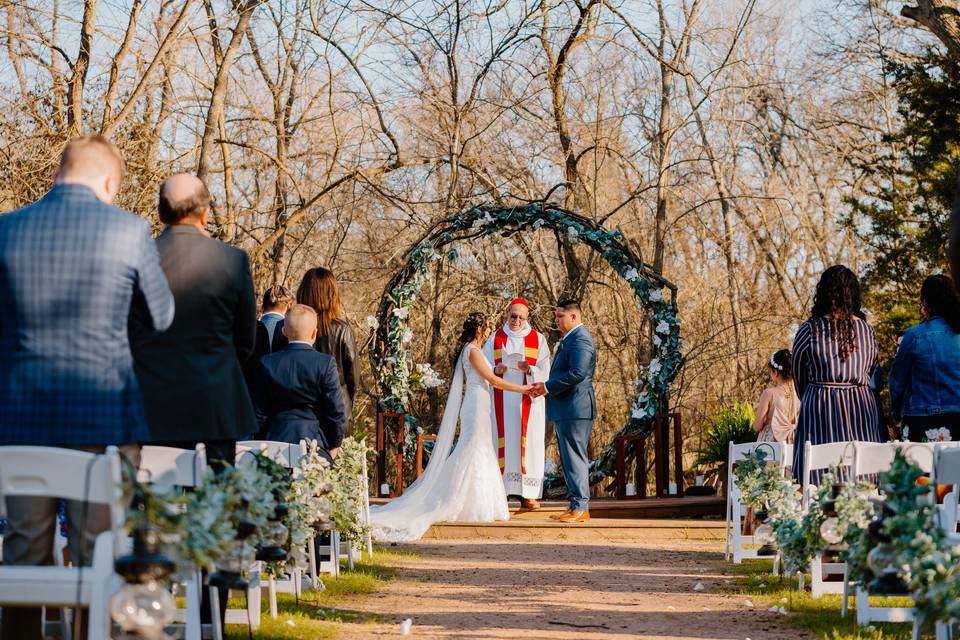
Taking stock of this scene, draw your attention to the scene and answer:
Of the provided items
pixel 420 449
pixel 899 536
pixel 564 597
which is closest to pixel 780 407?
pixel 564 597

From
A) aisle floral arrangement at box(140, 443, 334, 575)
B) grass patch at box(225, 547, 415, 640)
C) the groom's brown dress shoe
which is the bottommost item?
grass patch at box(225, 547, 415, 640)

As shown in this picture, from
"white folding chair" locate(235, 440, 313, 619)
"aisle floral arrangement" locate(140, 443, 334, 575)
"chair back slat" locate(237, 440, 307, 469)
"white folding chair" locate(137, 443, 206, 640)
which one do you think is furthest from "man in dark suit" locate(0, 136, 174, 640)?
"chair back slat" locate(237, 440, 307, 469)

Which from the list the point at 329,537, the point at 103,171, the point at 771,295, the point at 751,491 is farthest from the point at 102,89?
the point at 771,295

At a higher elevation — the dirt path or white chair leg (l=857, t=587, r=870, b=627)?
white chair leg (l=857, t=587, r=870, b=627)

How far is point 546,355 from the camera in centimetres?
1405

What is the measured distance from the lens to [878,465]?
649cm

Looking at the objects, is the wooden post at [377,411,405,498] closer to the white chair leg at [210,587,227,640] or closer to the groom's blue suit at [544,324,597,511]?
the groom's blue suit at [544,324,597,511]

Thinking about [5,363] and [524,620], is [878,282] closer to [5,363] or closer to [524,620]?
[524,620]

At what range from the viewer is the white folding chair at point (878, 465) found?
20.1 ft

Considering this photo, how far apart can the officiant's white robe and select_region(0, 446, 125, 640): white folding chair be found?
397 inches

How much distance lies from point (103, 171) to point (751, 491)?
4.92 m

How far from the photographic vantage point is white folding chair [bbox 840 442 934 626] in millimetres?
6137

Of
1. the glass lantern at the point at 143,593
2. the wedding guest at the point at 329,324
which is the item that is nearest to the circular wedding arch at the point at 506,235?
the wedding guest at the point at 329,324

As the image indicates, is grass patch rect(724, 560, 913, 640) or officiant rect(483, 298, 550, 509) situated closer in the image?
grass patch rect(724, 560, 913, 640)
